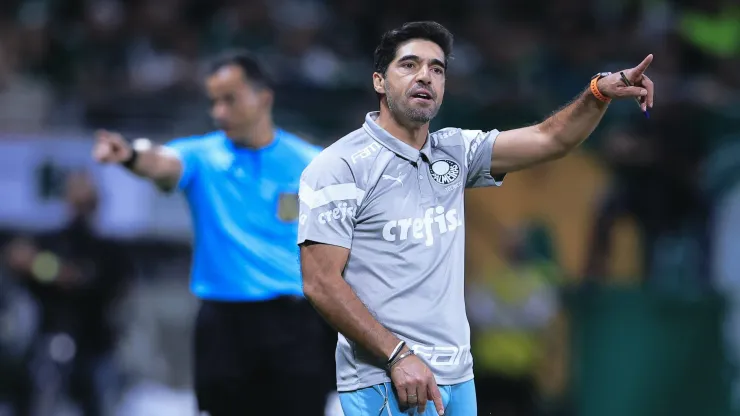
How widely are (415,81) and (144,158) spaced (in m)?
2.35

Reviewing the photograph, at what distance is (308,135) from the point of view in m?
10.8

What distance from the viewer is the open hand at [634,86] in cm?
436

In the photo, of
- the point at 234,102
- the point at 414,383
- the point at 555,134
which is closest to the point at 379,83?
the point at 555,134

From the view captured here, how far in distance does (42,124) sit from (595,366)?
17.5ft

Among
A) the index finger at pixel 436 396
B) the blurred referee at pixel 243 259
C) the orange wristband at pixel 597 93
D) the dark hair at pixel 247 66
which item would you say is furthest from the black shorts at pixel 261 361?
the orange wristband at pixel 597 93

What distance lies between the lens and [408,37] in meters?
4.50

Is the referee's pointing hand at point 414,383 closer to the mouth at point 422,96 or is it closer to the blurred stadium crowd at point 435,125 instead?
the mouth at point 422,96

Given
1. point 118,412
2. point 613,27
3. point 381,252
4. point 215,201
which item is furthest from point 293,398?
point 613,27

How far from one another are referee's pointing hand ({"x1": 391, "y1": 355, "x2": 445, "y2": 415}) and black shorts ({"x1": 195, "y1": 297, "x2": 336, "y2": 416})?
2150mm

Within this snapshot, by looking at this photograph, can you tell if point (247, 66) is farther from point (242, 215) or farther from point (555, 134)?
point (555, 134)

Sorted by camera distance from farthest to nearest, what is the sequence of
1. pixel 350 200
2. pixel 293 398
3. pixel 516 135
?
pixel 293 398 < pixel 516 135 < pixel 350 200

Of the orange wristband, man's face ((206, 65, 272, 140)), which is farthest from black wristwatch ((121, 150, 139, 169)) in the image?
the orange wristband

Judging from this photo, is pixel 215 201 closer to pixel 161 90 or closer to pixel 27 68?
pixel 161 90

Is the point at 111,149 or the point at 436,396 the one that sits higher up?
the point at 111,149
